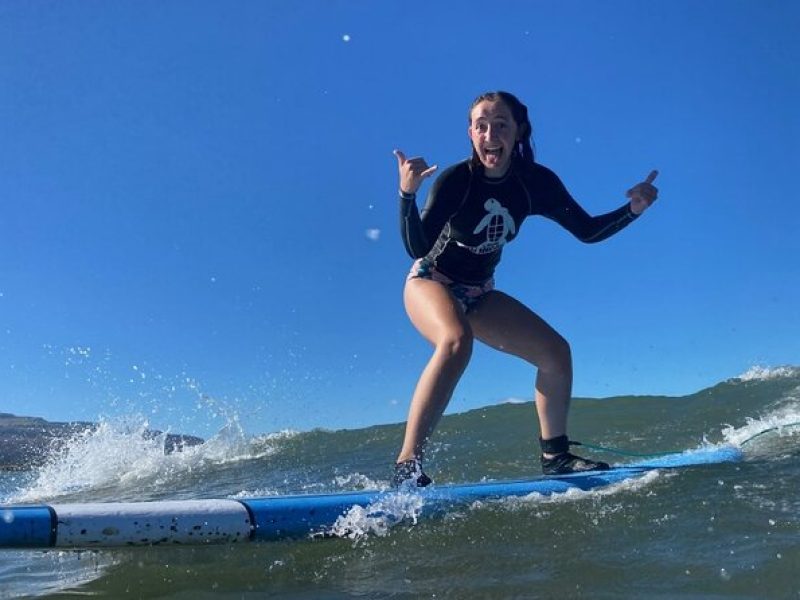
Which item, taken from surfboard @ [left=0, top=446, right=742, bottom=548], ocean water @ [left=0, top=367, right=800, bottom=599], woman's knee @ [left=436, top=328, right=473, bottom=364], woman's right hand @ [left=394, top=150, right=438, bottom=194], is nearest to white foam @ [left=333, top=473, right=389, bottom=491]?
ocean water @ [left=0, top=367, right=800, bottom=599]

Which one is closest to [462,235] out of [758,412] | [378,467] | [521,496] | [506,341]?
[506,341]

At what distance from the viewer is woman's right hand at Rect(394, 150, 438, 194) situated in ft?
10.2

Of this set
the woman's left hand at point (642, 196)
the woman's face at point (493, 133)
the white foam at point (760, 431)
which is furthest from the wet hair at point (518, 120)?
the white foam at point (760, 431)

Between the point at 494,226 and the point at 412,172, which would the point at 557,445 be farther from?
the point at 412,172

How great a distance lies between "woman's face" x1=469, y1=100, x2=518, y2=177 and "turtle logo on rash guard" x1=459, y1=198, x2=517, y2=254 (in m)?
0.17

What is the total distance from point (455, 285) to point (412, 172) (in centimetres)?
83

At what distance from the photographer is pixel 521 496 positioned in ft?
9.63

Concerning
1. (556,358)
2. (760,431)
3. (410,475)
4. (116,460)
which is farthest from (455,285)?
(116,460)

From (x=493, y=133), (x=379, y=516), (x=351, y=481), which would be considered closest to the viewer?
(x=379, y=516)

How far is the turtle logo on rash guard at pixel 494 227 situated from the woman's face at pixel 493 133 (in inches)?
6.7

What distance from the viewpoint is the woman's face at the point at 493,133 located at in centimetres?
356

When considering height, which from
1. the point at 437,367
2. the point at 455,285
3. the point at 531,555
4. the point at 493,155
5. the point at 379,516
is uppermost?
the point at 493,155

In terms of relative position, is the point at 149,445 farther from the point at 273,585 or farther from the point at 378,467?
the point at 273,585

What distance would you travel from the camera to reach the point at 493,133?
3551mm
